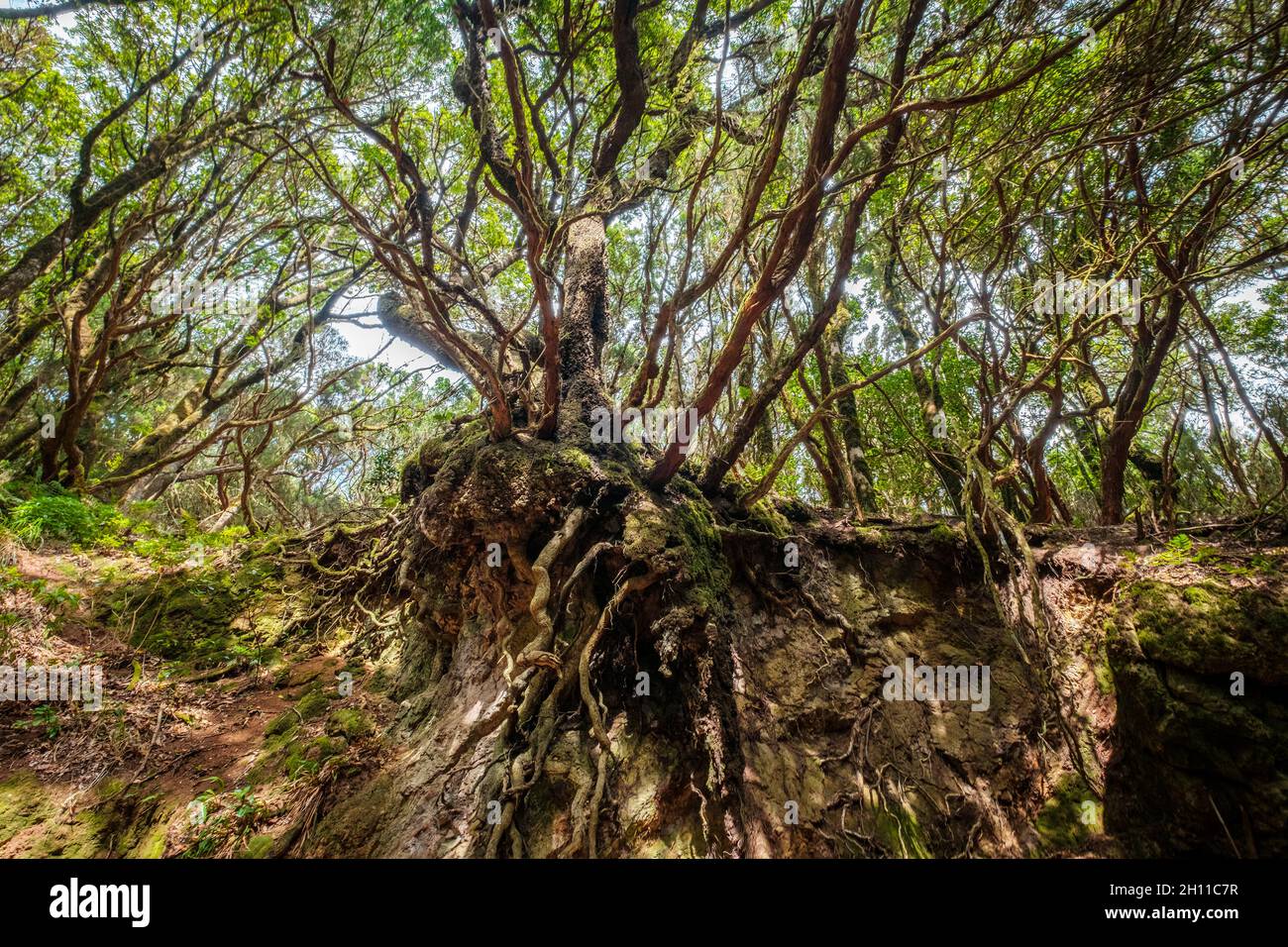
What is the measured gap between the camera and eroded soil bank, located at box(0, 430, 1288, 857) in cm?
279

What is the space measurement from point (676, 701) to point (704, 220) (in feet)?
19.4

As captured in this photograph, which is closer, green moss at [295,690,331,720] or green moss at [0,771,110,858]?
green moss at [0,771,110,858]

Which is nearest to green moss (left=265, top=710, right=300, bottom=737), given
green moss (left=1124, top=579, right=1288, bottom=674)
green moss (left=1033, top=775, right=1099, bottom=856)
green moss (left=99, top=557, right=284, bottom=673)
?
green moss (left=99, top=557, right=284, bottom=673)

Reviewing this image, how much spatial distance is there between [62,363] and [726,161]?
1168 centimetres

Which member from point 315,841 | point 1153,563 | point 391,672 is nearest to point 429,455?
point 391,672

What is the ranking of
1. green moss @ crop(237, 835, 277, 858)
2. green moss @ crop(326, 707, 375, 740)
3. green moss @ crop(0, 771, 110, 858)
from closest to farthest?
green moss @ crop(0, 771, 110, 858), green moss @ crop(237, 835, 277, 858), green moss @ crop(326, 707, 375, 740)

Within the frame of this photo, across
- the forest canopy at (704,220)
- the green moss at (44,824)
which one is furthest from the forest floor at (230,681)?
the forest canopy at (704,220)

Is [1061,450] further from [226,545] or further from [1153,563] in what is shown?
[226,545]

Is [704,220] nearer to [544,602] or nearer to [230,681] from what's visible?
[544,602]

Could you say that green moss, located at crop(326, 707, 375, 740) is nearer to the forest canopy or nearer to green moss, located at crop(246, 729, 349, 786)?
green moss, located at crop(246, 729, 349, 786)

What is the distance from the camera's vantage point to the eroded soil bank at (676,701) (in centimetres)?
279

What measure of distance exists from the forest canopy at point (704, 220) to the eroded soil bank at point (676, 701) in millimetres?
744

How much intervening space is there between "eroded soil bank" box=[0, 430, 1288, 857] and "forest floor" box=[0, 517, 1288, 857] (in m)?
0.02
